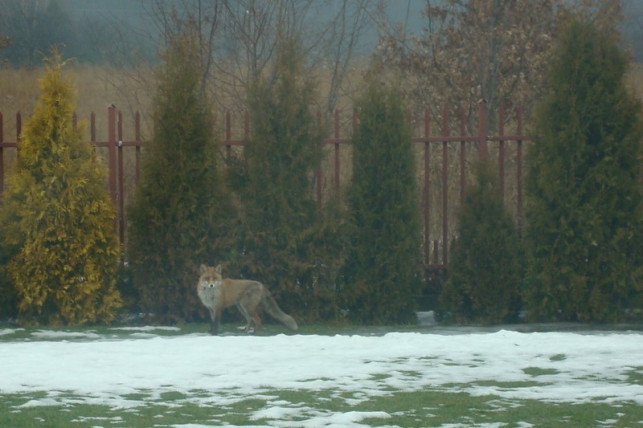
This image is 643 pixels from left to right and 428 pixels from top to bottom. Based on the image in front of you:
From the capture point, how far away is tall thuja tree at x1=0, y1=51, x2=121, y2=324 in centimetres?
1081

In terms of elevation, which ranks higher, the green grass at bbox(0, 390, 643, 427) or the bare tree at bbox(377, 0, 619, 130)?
the bare tree at bbox(377, 0, 619, 130)

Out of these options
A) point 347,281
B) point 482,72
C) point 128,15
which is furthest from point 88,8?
point 347,281

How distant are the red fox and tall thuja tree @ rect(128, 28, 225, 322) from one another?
1.35 ft

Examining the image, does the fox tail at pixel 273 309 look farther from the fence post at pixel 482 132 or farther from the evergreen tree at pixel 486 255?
the fence post at pixel 482 132

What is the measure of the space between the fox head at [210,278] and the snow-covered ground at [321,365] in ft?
1.92

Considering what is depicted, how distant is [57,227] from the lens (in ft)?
35.6

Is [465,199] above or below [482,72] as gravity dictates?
below

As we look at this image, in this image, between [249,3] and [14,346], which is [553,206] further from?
[249,3]

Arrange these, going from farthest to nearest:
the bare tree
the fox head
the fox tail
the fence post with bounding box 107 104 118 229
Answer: the bare tree, the fence post with bounding box 107 104 118 229, the fox tail, the fox head

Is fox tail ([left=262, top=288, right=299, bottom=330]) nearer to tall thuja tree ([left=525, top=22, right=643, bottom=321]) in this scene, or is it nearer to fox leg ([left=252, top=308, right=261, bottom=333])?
fox leg ([left=252, top=308, right=261, bottom=333])

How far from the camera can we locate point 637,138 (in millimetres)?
10828

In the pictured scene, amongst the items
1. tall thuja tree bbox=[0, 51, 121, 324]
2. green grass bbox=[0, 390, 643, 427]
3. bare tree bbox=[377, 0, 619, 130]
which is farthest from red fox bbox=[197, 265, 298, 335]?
bare tree bbox=[377, 0, 619, 130]

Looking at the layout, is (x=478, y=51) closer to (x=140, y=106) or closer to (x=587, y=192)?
(x=140, y=106)

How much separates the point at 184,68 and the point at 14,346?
3881 mm
